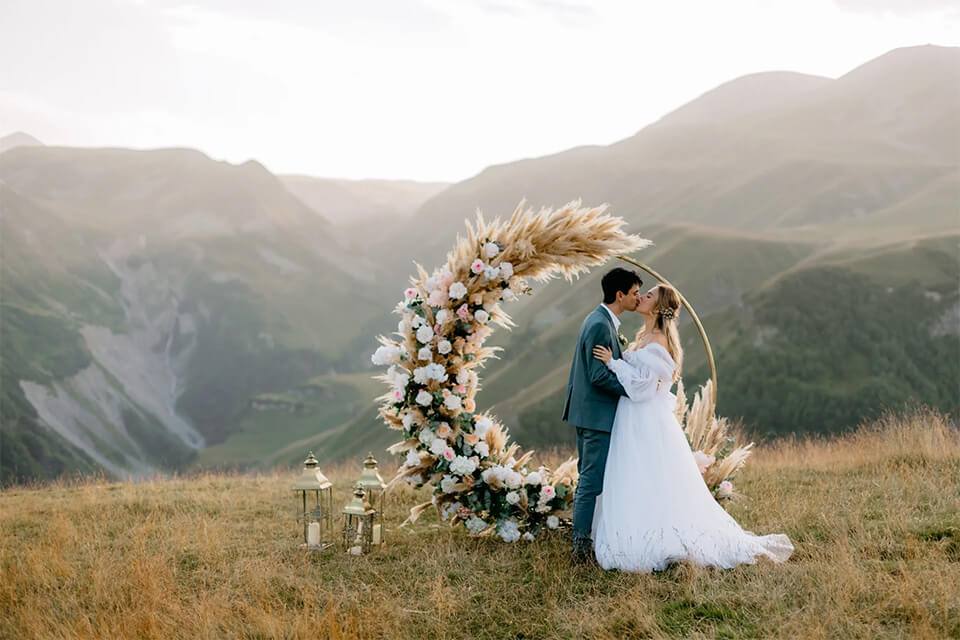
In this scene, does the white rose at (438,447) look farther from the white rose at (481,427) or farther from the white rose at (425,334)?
the white rose at (425,334)

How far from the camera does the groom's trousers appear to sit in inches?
331

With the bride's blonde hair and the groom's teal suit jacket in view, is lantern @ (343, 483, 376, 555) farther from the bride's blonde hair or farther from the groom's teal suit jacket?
the bride's blonde hair

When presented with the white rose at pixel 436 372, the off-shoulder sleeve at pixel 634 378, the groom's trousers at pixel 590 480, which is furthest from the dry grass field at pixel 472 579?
the white rose at pixel 436 372

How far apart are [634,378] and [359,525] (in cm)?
384

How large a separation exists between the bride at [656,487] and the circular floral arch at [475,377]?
1280mm

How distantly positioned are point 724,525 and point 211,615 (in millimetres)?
5145

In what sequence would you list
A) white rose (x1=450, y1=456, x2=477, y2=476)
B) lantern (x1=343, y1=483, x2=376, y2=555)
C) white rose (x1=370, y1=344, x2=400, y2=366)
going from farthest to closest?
white rose (x1=370, y1=344, x2=400, y2=366) → white rose (x1=450, y1=456, x2=477, y2=476) → lantern (x1=343, y1=483, x2=376, y2=555)

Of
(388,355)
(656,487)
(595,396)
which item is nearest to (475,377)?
(388,355)

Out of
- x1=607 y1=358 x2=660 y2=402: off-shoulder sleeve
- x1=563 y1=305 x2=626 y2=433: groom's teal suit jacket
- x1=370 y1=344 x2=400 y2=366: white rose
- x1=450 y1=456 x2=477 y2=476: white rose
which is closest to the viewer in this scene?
x1=607 y1=358 x2=660 y2=402: off-shoulder sleeve

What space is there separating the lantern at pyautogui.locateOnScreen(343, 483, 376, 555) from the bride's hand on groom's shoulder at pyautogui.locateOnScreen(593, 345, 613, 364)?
333 centimetres

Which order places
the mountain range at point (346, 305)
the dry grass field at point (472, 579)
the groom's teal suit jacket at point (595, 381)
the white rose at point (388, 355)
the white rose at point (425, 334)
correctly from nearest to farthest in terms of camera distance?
1. the dry grass field at point (472, 579)
2. the groom's teal suit jacket at point (595, 381)
3. the white rose at point (425, 334)
4. the white rose at point (388, 355)
5. the mountain range at point (346, 305)

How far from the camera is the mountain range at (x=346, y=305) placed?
67.4 metres

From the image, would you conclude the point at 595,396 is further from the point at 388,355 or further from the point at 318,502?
the point at 318,502

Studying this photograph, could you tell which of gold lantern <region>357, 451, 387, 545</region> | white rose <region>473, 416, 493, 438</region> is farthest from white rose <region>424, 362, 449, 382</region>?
gold lantern <region>357, 451, 387, 545</region>
